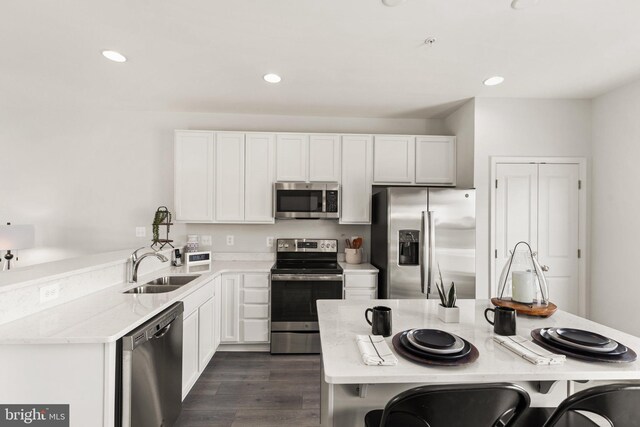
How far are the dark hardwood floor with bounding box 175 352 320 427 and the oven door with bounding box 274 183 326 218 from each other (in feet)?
4.91

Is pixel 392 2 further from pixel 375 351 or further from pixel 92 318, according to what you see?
pixel 92 318

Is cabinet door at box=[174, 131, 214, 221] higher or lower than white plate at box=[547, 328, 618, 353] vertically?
higher

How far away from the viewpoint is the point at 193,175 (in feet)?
11.0

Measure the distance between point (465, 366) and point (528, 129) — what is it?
10.1 ft

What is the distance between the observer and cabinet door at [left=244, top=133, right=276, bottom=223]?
3.41 metres

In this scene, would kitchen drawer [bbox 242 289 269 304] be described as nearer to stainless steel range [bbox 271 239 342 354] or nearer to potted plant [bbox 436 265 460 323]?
stainless steel range [bbox 271 239 342 354]

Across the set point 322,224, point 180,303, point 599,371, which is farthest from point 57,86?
point 599,371

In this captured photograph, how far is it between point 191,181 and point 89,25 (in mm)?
1643

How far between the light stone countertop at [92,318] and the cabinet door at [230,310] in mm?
860

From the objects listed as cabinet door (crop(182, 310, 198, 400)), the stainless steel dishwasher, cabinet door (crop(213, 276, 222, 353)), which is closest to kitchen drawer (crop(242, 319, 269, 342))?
cabinet door (crop(213, 276, 222, 353))

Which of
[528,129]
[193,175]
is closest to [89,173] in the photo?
[193,175]

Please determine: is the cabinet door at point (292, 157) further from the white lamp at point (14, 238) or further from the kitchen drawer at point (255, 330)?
the white lamp at point (14, 238)

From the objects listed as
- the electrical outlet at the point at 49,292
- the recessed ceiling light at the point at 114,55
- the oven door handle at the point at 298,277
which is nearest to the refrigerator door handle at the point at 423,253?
the oven door handle at the point at 298,277

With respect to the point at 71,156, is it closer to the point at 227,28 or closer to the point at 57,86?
the point at 57,86
